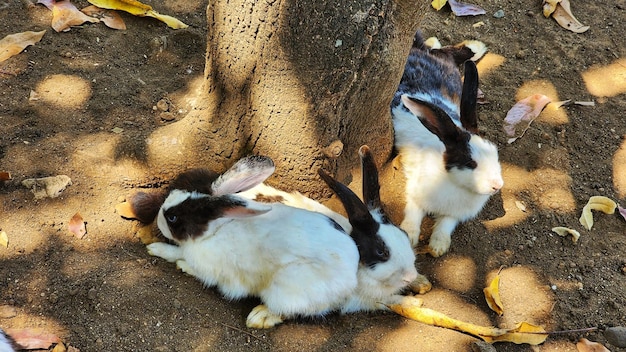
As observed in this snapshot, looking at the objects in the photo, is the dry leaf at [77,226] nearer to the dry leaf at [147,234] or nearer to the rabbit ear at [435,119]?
the dry leaf at [147,234]

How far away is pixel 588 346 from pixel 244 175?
2.02 m

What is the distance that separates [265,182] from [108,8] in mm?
1957

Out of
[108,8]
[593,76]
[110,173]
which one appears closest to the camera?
[110,173]

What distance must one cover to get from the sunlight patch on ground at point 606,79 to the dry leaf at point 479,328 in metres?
2.45

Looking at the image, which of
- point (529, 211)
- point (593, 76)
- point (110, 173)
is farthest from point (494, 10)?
point (110, 173)

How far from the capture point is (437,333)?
3295 millimetres

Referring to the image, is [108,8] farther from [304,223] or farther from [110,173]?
[304,223]

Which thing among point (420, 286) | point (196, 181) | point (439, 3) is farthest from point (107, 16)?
point (420, 286)

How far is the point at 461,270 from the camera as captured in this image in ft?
12.1

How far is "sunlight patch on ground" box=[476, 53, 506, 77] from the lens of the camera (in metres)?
5.08

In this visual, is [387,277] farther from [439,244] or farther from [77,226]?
[77,226]

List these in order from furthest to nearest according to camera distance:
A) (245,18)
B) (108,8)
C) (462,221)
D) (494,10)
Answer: (494,10) < (108,8) < (462,221) < (245,18)

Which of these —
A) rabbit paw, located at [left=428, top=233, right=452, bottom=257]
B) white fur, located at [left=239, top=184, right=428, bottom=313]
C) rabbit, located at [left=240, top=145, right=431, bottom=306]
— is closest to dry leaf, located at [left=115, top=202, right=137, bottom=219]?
rabbit, located at [left=240, top=145, right=431, bottom=306]

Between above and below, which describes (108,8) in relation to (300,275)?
above
